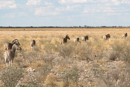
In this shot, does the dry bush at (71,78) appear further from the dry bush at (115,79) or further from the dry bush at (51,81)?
the dry bush at (115,79)

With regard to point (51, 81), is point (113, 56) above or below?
above

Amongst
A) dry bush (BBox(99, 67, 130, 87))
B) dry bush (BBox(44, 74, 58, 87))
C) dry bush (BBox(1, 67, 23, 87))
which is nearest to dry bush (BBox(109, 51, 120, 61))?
dry bush (BBox(99, 67, 130, 87))

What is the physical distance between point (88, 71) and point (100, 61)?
101 inches

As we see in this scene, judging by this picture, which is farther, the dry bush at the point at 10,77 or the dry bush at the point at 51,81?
the dry bush at the point at 51,81

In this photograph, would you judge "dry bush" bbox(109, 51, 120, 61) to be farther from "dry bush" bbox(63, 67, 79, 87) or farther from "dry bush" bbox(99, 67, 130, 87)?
"dry bush" bbox(63, 67, 79, 87)

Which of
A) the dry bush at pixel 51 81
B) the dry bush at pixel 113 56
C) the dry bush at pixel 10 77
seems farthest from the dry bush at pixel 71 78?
the dry bush at pixel 113 56

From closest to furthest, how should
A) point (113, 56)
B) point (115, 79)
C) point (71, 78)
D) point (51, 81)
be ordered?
point (115, 79) → point (71, 78) → point (51, 81) → point (113, 56)

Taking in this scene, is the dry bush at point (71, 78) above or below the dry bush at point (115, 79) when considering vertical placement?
below

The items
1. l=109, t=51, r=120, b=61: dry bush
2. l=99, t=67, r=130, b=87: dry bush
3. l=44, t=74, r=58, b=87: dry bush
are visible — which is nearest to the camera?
l=99, t=67, r=130, b=87: dry bush

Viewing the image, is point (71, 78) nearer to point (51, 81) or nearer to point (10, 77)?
point (51, 81)

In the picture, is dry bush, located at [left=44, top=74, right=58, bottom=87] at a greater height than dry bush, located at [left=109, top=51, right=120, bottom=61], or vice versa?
dry bush, located at [left=109, top=51, right=120, bottom=61]

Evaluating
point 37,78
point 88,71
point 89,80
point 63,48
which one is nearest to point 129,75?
point 89,80

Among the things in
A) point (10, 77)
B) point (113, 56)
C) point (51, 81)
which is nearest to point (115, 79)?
point (51, 81)

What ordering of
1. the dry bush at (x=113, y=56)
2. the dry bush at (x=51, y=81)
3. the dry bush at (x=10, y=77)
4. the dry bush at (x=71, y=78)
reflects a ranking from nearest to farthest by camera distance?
the dry bush at (x=10, y=77) → the dry bush at (x=71, y=78) → the dry bush at (x=51, y=81) → the dry bush at (x=113, y=56)
